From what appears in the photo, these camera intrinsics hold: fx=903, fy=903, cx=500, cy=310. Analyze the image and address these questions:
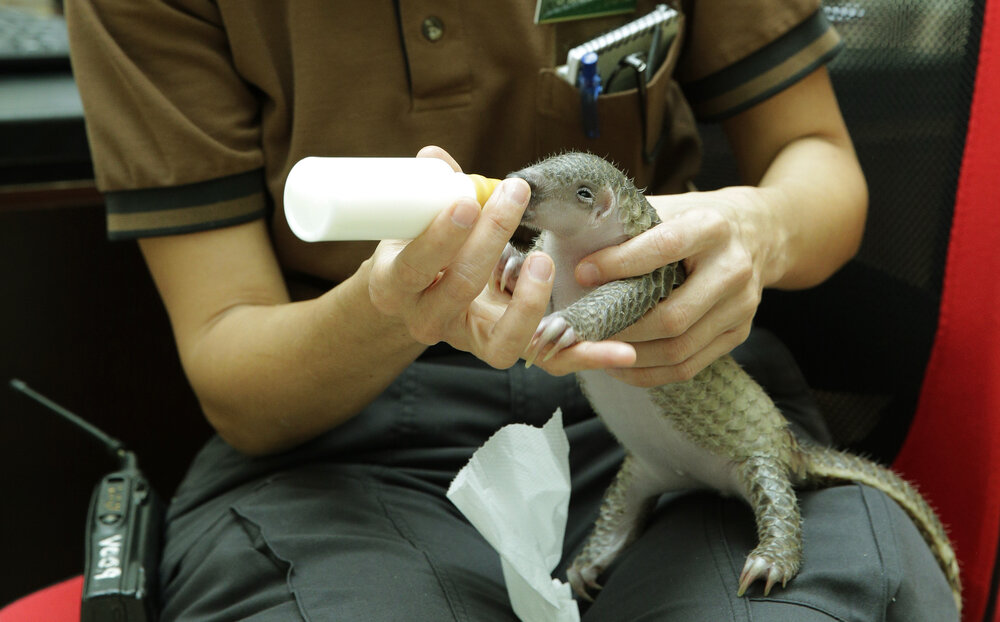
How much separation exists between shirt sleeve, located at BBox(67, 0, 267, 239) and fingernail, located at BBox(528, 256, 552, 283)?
492 mm

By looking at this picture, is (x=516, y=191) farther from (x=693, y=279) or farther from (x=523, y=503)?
(x=523, y=503)

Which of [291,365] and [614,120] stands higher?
[614,120]

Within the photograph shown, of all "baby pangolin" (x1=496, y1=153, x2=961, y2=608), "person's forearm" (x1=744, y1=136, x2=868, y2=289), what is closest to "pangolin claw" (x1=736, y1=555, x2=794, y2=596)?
"baby pangolin" (x1=496, y1=153, x2=961, y2=608)

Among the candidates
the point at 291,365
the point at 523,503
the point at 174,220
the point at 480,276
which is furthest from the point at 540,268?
the point at 174,220

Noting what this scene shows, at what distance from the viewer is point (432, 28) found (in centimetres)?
99

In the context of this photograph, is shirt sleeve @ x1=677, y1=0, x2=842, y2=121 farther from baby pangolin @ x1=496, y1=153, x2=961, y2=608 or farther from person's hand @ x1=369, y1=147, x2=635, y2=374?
person's hand @ x1=369, y1=147, x2=635, y2=374

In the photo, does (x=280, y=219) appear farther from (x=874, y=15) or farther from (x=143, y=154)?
(x=874, y=15)

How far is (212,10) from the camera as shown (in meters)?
0.98

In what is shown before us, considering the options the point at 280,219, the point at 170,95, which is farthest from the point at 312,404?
the point at 170,95

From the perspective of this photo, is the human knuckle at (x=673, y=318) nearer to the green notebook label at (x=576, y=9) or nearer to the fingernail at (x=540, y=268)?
the fingernail at (x=540, y=268)

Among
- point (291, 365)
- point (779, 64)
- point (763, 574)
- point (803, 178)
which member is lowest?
point (763, 574)

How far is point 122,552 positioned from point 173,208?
370mm

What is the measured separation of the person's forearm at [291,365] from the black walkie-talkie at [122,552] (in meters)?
0.12

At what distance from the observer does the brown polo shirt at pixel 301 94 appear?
0.98 m
